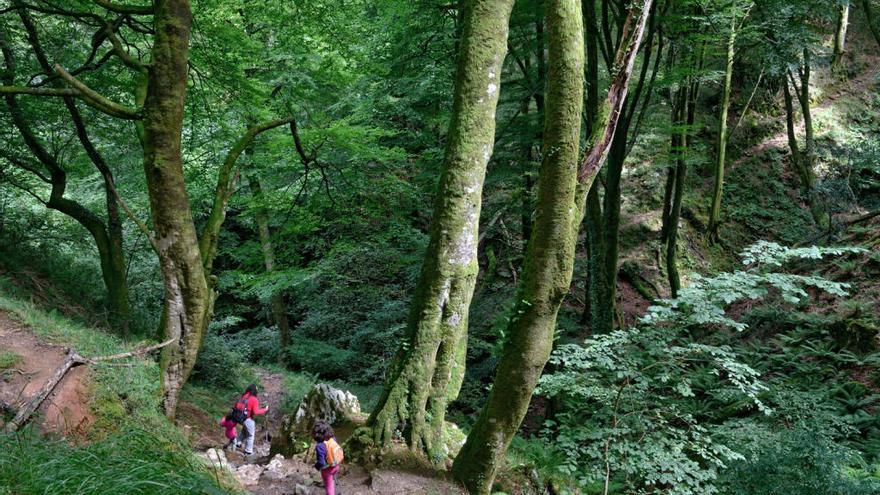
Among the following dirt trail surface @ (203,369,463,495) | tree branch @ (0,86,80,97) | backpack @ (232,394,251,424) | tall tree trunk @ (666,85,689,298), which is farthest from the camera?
tall tree trunk @ (666,85,689,298)

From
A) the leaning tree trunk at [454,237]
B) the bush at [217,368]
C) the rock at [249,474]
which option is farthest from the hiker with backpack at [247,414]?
the bush at [217,368]

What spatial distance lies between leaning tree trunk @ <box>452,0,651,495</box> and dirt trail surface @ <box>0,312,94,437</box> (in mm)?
3509

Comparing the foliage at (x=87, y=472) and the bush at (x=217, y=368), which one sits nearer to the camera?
the foliage at (x=87, y=472)

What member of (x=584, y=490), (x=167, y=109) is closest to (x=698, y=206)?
→ (x=584, y=490)

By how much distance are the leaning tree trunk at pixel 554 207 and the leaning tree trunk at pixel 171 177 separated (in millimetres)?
3506

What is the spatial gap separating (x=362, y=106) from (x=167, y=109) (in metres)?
5.93

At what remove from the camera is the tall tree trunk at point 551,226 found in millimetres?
3861

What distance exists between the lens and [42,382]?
17.2 ft

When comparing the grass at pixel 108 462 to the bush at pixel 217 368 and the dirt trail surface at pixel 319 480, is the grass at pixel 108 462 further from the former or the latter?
the bush at pixel 217 368

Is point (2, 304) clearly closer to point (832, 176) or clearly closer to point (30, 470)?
point (30, 470)

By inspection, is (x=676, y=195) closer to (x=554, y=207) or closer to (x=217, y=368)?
(x=554, y=207)

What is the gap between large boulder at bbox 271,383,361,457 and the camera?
5902mm

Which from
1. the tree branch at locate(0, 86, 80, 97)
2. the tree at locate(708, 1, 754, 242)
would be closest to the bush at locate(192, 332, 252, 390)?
the tree branch at locate(0, 86, 80, 97)

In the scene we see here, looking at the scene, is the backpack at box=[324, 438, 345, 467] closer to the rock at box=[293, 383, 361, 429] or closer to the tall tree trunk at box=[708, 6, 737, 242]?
the rock at box=[293, 383, 361, 429]
